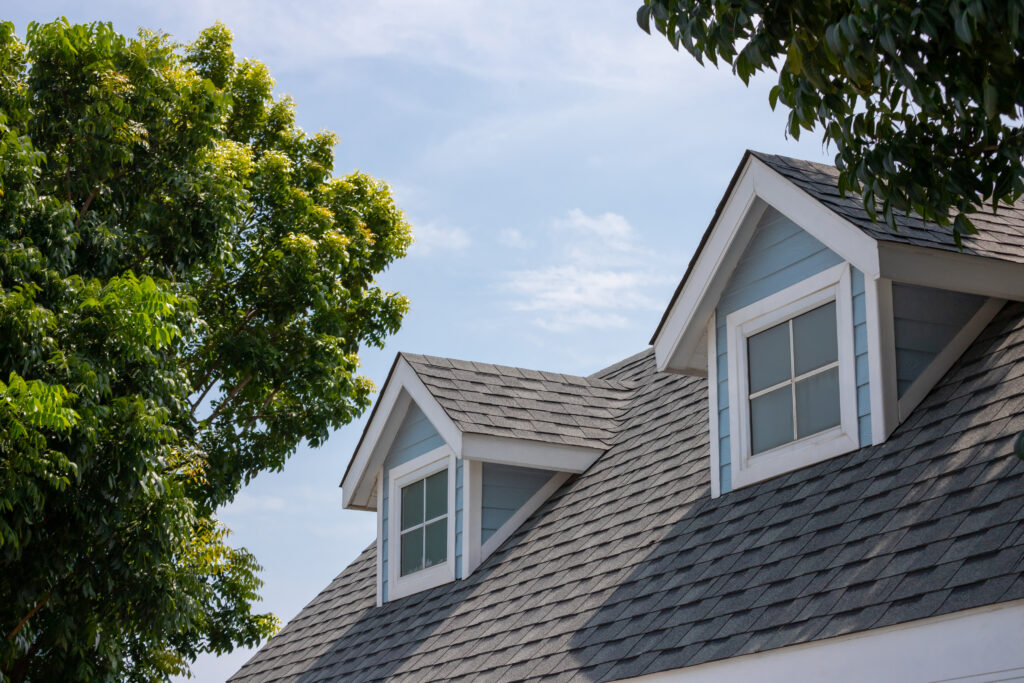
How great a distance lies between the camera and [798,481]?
698 cm

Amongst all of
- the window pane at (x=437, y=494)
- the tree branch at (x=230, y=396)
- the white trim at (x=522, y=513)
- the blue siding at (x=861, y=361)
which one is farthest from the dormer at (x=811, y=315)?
the tree branch at (x=230, y=396)

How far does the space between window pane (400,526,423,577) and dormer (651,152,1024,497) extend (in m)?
3.41

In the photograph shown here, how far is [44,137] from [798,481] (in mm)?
10777

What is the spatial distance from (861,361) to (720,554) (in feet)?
4.43

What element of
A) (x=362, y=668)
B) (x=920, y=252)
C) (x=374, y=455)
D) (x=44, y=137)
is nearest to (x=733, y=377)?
(x=920, y=252)

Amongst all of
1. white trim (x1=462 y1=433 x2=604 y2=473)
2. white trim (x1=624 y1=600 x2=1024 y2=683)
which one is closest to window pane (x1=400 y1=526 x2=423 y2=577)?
white trim (x1=462 y1=433 x2=604 y2=473)

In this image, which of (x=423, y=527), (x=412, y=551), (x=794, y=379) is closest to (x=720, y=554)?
(x=794, y=379)

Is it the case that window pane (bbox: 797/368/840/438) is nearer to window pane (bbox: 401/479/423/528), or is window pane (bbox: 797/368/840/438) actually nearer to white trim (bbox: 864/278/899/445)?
white trim (bbox: 864/278/899/445)

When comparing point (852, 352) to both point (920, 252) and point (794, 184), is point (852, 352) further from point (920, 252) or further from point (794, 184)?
point (794, 184)

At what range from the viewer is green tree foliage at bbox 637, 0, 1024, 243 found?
434cm

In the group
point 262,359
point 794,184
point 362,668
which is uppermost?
point 262,359

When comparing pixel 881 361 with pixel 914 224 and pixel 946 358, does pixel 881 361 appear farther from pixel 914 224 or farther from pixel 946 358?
pixel 914 224

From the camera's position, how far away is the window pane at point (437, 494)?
1049cm

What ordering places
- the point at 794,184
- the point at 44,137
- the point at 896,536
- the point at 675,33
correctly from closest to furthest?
1. the point at 675,33
2. the point at 896,536
3. the point at 794,184
4. the point at 44,137
